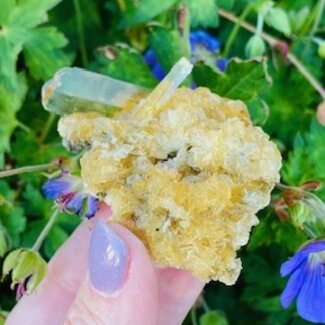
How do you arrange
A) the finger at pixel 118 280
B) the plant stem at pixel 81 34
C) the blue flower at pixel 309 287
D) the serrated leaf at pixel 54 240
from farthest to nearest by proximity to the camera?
the plant stem at pixel 81 34
the serrated leaf at pixel 54 240
the blue flower at pixel 309 287
the finger at pixel 118 280

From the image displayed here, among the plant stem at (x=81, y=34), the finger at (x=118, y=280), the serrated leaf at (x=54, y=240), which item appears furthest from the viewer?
the plant stem at (x=81, y=34)

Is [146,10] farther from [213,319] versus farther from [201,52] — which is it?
[213,319]

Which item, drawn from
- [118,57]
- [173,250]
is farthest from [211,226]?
[118,57]

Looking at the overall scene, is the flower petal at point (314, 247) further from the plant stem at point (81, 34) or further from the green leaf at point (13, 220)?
the plant stem at point (81, 34)

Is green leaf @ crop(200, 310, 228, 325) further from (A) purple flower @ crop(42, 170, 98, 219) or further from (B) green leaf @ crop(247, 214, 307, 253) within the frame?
(A) purple flower @ crop(42, 170, 98, 219)

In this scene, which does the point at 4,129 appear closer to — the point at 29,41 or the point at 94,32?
the point at 29,41

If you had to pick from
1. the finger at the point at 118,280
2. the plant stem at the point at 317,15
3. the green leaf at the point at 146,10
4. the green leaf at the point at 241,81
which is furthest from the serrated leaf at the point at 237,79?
the finger at the point at 118,280

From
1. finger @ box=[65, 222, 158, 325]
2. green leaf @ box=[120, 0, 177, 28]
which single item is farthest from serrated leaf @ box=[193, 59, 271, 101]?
finger @ box=[65, 222, 158, 325]

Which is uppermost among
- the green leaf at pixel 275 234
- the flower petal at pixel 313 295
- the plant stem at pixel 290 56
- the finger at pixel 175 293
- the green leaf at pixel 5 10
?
the green leaf at pixel 5 10
